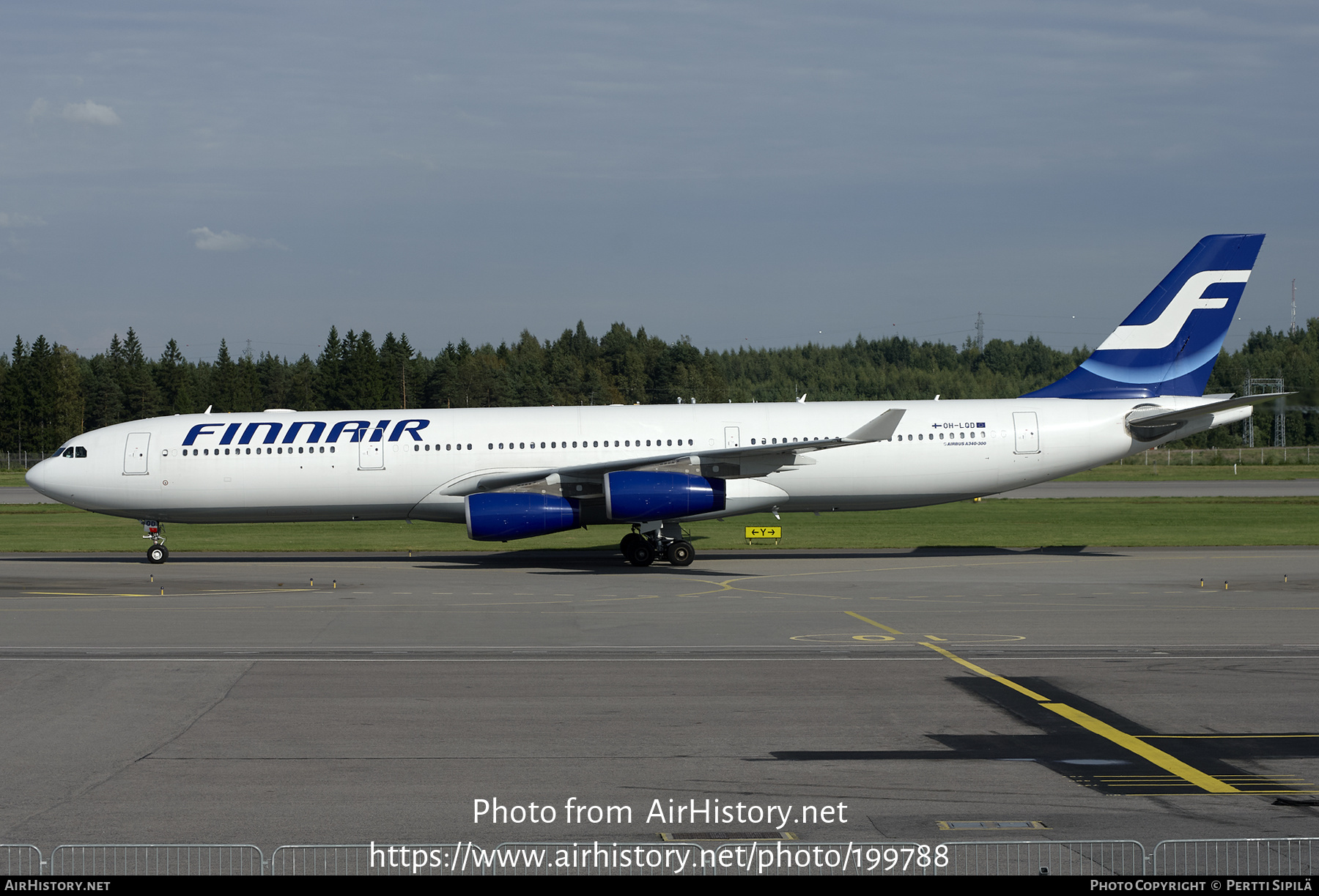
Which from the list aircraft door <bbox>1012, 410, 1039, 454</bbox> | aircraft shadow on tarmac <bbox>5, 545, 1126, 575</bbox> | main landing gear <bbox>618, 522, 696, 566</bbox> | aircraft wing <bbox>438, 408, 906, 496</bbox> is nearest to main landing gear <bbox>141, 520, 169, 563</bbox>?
aircraft shadow on tarmac <bbox>5, 545, 1126, 575</bbox>

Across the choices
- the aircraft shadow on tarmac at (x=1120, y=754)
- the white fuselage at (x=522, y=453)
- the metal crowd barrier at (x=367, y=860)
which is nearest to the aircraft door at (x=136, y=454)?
the white fuselage at (x=522, y=453)

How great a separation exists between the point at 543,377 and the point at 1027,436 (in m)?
113

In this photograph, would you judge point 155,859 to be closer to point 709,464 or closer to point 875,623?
point 875,623

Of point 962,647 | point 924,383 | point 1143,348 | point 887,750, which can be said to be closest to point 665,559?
point 962,647

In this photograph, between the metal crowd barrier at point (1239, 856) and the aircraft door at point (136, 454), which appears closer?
the metal crowd barrier at point (1239, 856)

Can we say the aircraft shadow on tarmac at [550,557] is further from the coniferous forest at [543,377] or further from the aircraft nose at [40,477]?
the coniferous forest at [543,377]

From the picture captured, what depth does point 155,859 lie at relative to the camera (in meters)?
7.36

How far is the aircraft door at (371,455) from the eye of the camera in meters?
29.6

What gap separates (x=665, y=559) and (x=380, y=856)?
22042 mm

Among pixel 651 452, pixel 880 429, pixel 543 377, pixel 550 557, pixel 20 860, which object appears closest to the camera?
pixel 20 860

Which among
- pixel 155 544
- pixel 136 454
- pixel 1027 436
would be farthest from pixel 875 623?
pixel 136 454

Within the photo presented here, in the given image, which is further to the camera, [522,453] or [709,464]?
[522,453]

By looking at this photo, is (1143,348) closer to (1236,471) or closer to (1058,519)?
(1058,519)

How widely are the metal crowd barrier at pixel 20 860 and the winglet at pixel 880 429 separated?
2196cm
